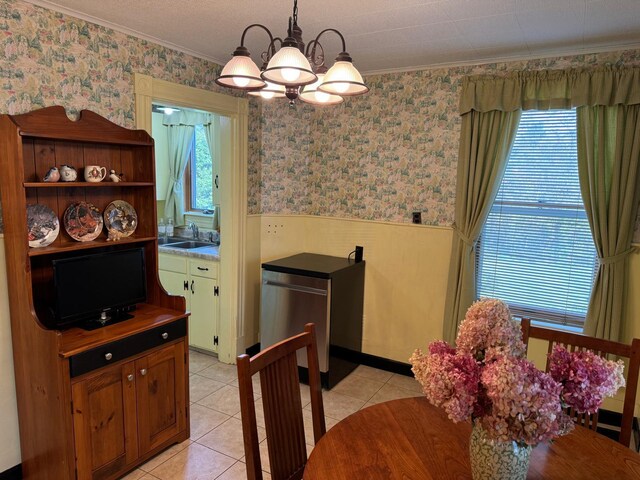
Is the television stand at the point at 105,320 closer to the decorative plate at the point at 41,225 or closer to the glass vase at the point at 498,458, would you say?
→ the decorative plate at the point at 41,225

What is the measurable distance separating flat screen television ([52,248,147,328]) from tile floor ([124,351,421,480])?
911 millimetres

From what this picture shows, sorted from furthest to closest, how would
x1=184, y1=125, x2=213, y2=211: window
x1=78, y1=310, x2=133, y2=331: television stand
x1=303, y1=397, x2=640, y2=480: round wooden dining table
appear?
x1=184, y1=125, x2=213, y2=211: window, x1=78, y1=310, x2=133, y2=331: television stand, x1=303, y1=397, x2=640, y2=480: round wooden dining table

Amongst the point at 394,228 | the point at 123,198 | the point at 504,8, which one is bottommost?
the point at 394,228

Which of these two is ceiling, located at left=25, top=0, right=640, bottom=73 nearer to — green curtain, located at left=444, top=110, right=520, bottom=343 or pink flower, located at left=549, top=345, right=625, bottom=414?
green curtain, located at left=444, top=110, right=520, bottom=343

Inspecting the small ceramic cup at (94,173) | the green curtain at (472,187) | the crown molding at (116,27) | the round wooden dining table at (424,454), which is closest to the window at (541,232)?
the green curtain at (472,187)

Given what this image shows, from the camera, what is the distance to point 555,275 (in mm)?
3225

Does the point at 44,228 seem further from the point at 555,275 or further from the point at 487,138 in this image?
the point at 555,275

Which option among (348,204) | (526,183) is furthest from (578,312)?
(348,204)

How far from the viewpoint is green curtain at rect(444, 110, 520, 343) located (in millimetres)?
3182

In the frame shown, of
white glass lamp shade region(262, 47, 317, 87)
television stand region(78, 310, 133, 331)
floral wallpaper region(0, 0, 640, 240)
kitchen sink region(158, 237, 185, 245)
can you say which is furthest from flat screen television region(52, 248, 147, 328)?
kitchen sink region(158, 237, 185, 245)

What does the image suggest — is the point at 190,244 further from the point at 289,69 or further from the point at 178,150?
the point at 289,69

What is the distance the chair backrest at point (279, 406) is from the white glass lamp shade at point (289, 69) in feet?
3.04

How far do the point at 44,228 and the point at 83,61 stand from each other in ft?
3.27

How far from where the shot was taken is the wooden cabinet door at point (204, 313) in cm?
398
